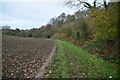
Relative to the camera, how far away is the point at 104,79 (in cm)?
451

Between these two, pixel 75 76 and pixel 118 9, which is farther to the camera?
pixel 118 9

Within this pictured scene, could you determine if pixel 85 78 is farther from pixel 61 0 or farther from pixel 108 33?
pixel 61 0

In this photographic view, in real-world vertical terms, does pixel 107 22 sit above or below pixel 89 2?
below

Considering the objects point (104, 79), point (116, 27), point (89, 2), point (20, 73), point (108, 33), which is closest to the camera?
point (104, 79)

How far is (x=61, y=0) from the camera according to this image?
16.7 m

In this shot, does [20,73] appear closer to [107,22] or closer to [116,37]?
[107,22]

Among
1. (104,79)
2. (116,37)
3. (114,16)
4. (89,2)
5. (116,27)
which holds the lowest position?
(104,79)

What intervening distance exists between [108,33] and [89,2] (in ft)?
35.5

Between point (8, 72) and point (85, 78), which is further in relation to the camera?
point (8, 72)

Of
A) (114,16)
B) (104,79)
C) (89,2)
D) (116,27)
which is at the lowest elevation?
(104,79)

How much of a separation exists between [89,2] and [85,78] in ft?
43.1

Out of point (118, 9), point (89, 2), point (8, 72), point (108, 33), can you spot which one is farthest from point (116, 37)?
point (89, 2)

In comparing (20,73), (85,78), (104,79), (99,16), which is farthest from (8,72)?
(99,16)

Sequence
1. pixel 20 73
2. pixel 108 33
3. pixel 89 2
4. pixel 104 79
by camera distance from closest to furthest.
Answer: pixel 104 79 → pixel 20 73 → pixel 108 33 → pixel 89 2
